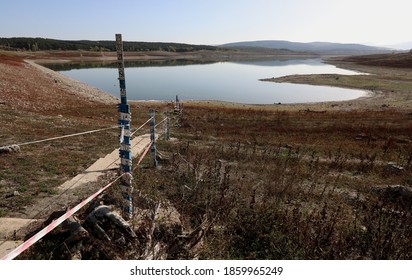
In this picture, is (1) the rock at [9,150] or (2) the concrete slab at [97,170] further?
(1) the rock at [9,150]

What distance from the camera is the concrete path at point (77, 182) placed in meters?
5.66

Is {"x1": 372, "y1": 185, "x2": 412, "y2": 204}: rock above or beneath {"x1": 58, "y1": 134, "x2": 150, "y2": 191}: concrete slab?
beneath

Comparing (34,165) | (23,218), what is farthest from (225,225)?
(34,165)

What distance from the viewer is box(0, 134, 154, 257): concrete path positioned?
566cm

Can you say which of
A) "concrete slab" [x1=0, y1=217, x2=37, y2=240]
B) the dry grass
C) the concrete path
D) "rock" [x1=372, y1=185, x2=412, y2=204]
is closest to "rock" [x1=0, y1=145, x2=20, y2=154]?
the concrete path

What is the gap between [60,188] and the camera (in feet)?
27.7

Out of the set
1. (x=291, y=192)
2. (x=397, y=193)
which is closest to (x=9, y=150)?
(x=291, y=192)

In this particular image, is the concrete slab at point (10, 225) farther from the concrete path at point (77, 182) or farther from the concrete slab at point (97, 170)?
the concrete slab at point (97, 170)

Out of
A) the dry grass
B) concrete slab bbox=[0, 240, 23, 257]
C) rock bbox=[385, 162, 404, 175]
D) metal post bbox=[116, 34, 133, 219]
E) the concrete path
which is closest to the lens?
concrete slab bbox=[0, 240, 23, 257]

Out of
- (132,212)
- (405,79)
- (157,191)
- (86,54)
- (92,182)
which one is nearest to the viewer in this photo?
(132,212)

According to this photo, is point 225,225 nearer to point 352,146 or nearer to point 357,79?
point 352,146

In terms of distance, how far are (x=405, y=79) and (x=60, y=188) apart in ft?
251

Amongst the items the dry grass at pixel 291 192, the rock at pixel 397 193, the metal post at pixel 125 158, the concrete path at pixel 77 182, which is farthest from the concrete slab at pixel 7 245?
the rock at pixel 397 193

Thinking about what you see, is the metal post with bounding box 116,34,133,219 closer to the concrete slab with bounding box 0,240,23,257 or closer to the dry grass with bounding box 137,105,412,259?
the dry grass with bounding box 137,105,412,259
